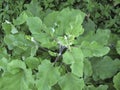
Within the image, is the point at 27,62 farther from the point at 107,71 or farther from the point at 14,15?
the point at 14,15

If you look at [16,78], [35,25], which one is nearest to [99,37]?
[35,25]

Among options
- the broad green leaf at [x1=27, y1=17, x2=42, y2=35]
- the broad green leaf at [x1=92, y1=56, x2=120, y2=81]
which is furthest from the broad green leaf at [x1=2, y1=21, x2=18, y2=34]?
the broad green leaf at [x1=92, y1=56, x2=120, y2=81]

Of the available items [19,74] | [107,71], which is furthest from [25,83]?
[107,71]

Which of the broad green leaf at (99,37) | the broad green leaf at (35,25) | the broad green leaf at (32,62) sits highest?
the broad green leaf at (35,25)

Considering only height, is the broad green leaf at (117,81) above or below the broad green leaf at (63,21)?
below

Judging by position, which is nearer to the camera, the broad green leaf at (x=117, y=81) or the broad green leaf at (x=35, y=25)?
the broad green leaf at (x=35, y=25)

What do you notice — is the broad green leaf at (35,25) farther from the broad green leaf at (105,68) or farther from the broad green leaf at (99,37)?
the broad green leaf at (105,68)

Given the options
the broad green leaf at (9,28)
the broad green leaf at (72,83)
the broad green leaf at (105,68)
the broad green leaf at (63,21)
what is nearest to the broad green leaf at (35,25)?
the broad green leaf at (63,21)
